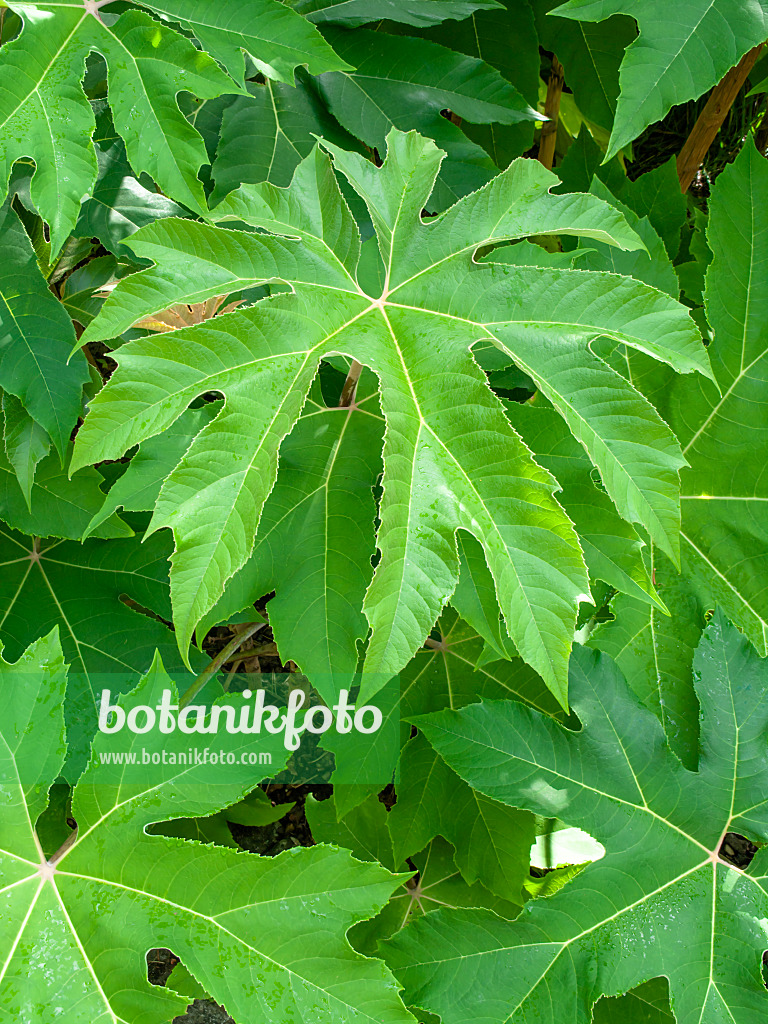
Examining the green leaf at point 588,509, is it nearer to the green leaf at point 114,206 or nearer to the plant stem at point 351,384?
the plant stem at point 351,384

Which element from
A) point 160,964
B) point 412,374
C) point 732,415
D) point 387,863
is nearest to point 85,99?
point 412,374

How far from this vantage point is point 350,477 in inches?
36.3

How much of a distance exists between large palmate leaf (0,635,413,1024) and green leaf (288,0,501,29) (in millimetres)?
910

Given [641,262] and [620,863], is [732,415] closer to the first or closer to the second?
[641,262]

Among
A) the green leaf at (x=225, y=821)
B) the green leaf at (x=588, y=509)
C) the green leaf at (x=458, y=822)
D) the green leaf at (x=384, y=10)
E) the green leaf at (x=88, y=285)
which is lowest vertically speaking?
the green leaf at (x=225, y=821)

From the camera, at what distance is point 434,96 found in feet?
3.42

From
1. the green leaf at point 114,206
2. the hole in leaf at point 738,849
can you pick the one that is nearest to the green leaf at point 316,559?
the green leaf at point 114,206

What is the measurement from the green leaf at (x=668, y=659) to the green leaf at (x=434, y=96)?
0.61m

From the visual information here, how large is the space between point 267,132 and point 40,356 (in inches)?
17.5

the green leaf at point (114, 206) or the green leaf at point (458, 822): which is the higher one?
the green leaf at point (114, 206)

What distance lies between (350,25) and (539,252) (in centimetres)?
46

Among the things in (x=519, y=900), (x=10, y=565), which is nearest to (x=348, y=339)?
(x=10, y=565)

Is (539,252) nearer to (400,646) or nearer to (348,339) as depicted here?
(348,339)

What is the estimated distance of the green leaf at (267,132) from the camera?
1.04 metres
